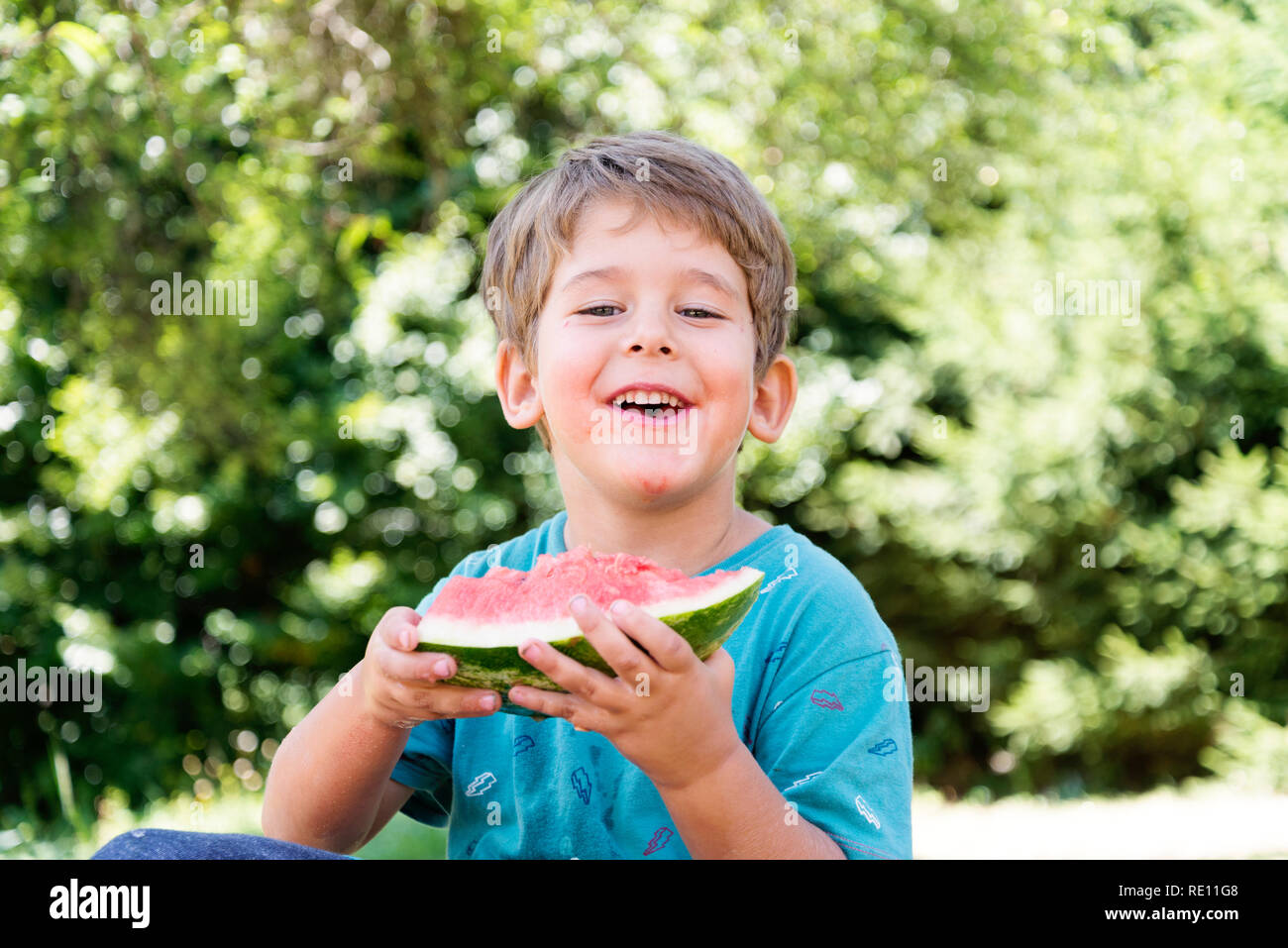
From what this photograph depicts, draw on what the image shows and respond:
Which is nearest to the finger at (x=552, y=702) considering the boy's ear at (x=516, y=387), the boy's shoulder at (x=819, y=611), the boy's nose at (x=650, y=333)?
the boy's shoulder at (x=819, y=611)

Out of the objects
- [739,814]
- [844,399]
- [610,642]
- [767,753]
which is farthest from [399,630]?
[844,399]

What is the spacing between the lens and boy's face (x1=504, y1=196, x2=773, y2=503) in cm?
213

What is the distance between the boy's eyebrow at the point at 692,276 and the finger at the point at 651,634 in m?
0.77

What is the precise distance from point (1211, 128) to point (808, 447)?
410 centimetres

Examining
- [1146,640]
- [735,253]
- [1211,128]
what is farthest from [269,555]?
[735,253]

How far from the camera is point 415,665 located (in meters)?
1.78

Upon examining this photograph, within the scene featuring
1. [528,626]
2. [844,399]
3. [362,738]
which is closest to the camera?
[528,626]

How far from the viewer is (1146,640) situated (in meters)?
10.3

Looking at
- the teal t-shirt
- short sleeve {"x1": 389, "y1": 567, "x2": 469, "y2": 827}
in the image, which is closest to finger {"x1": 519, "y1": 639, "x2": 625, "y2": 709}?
the teal t-shirt

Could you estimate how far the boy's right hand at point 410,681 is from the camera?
1.78 metres

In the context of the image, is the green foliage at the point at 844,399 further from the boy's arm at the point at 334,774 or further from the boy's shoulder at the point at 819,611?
the boy's arm at the point at 334,774

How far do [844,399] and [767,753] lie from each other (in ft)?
29.2

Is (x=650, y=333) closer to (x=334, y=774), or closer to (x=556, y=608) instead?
(x=556, y=608)
